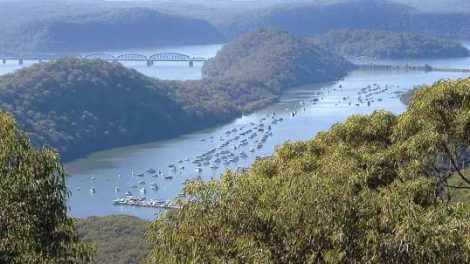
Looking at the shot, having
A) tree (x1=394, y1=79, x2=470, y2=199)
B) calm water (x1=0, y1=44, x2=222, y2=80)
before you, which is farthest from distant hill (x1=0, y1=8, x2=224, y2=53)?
tree (x1=394, y1=79, x2=470, y2=199)

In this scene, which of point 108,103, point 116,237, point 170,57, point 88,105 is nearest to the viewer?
point 116,237

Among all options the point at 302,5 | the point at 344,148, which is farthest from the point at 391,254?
the point at 302,5

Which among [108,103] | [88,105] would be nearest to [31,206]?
[88,105]

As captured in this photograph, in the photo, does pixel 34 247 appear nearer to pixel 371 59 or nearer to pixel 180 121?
pixel 180 121

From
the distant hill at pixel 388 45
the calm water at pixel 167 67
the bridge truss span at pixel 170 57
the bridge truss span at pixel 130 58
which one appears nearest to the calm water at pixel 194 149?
the calm water at pixel 167 67

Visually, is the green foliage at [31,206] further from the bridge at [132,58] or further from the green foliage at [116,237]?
the bridge at [132,58]

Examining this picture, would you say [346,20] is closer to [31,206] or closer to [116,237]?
[116,237]

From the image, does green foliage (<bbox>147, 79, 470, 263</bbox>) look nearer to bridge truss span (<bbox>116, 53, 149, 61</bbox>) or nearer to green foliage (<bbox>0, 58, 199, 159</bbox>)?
green foliage (<bbox>0, 58, 199, 159</bbox>)
